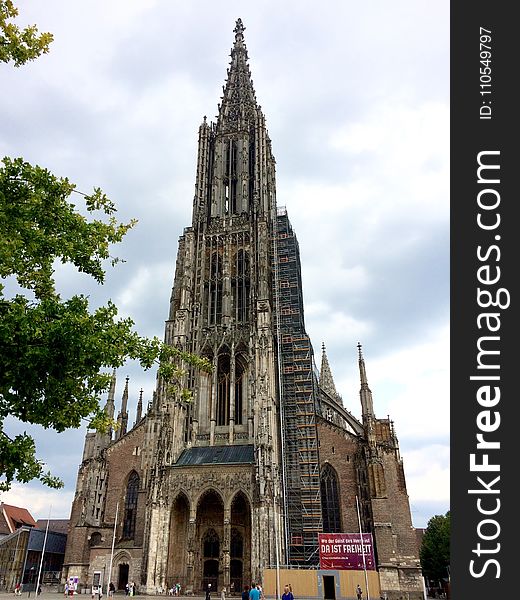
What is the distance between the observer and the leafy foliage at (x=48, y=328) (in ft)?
27.3

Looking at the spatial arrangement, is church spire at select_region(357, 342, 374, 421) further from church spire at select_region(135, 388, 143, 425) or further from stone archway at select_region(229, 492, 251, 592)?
church spire at select_region(135, 388, 143, 425)

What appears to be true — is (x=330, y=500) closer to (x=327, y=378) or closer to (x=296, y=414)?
(x=296, y=414)

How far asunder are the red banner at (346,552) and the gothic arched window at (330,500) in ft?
19.9

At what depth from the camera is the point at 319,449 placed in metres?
37.4

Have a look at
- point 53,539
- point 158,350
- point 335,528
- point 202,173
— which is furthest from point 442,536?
point 158,350

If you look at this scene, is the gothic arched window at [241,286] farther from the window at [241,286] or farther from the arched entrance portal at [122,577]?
the arched entrance portal at [122,577]

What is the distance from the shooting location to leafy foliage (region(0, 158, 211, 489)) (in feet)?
27.3

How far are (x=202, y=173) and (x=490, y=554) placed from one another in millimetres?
47873

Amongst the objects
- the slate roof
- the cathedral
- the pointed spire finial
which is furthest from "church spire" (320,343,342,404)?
the pointed spire finial

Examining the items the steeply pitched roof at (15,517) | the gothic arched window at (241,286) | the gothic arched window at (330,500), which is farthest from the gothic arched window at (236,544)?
the steeply pitched roof at (15,517)

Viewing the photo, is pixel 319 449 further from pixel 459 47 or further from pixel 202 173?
pixel 459 47

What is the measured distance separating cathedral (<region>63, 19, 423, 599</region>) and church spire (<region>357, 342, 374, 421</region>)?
96 mm

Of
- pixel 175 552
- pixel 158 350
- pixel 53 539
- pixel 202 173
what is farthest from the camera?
pixel 202 173

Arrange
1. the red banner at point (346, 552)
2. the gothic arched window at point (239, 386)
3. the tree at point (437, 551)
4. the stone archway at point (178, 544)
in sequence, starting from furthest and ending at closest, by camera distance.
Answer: the tree at point (437, 551) → the gothic arched window at point (239, 386) → the stone archway at point (178, 544) → the red banner at point (346, 552)
